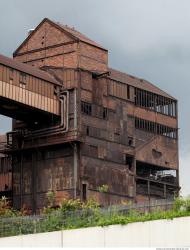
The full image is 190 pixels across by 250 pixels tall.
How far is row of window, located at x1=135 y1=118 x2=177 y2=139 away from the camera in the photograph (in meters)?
69.7

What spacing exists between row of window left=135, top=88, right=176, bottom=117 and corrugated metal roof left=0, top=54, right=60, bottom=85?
33.6ft

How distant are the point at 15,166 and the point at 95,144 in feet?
26.5

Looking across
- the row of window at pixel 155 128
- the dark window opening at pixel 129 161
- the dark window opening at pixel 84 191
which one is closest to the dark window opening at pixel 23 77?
the dark window opening at pixel 84 191

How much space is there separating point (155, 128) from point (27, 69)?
15.6 m

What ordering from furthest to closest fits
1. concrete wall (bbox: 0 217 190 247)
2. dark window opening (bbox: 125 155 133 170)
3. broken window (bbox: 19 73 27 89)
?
1. dark window opening (bbox: 125 155 133 170)
2. broken window (bbox: 19 73 27 89)
3. concrete wall (bbox: 0 217 190 247)

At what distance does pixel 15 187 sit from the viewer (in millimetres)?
65688

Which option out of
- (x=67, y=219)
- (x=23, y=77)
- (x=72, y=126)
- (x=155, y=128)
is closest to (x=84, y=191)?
(x=72, y=126)

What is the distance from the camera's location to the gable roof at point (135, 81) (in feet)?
227

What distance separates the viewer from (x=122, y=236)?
1362 inches

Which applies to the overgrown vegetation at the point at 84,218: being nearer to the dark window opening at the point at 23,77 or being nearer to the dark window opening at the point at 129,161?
the dark window opening at the point at 23,77

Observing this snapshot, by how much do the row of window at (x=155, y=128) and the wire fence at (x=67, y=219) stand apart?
3110 cm

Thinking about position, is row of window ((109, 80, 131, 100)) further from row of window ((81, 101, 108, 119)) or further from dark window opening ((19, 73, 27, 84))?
dark window opening ((19, 73, 27, 84))

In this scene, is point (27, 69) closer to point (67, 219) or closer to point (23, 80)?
point (23, 80)

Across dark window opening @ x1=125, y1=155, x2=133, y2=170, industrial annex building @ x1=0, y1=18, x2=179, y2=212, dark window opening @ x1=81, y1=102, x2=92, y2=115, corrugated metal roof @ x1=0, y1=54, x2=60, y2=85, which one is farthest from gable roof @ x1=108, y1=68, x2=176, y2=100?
dark window opening @ x1=125, y1=155, x2=133, y2=170
